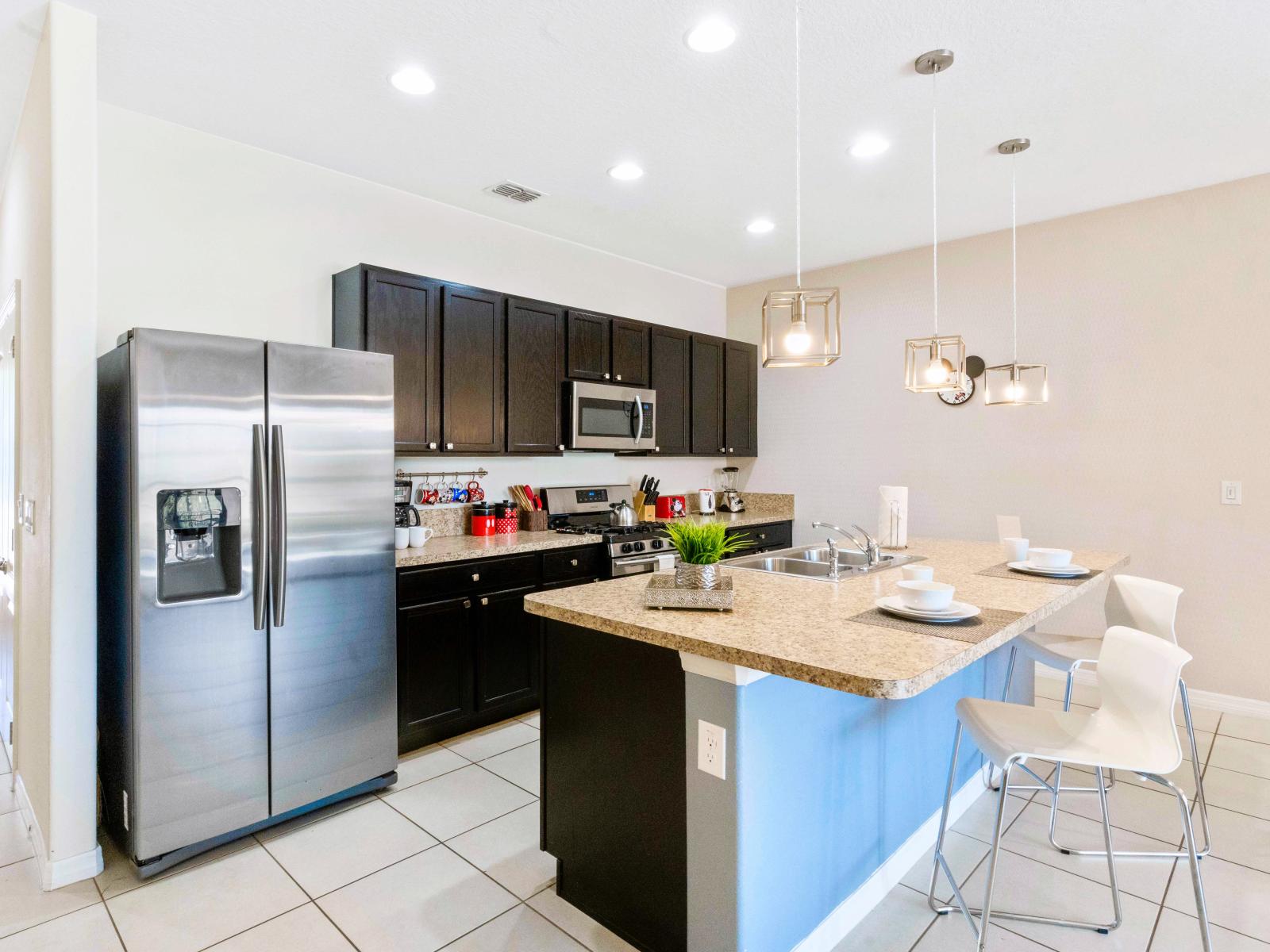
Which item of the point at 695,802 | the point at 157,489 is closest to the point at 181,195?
the point at 157,489

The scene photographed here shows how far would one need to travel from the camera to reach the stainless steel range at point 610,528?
4.05 metres

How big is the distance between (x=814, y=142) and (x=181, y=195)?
2845 mm

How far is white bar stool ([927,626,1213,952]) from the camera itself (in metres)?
1.71

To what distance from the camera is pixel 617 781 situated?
194 centimetres

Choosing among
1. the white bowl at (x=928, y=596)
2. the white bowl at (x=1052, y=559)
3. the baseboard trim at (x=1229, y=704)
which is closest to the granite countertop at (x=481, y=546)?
the white bowl at (x=928, y=596)

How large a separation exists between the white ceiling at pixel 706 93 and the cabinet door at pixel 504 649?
2.19m

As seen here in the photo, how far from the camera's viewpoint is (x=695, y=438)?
525 cm

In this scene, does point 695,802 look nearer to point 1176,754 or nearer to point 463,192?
point 1176,754

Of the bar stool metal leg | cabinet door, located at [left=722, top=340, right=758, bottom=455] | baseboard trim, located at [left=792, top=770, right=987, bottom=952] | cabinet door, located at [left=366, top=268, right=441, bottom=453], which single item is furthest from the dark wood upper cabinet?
the bar stool metal leg

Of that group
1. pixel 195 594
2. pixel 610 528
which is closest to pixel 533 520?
pixel 610 528

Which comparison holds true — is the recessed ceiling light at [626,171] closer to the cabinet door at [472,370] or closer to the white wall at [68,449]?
the cabinet door at [472,370]

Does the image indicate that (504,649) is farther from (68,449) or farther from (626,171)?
(626,171)

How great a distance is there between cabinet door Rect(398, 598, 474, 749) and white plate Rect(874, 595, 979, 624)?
2.03m

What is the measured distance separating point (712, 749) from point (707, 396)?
3914 mm
